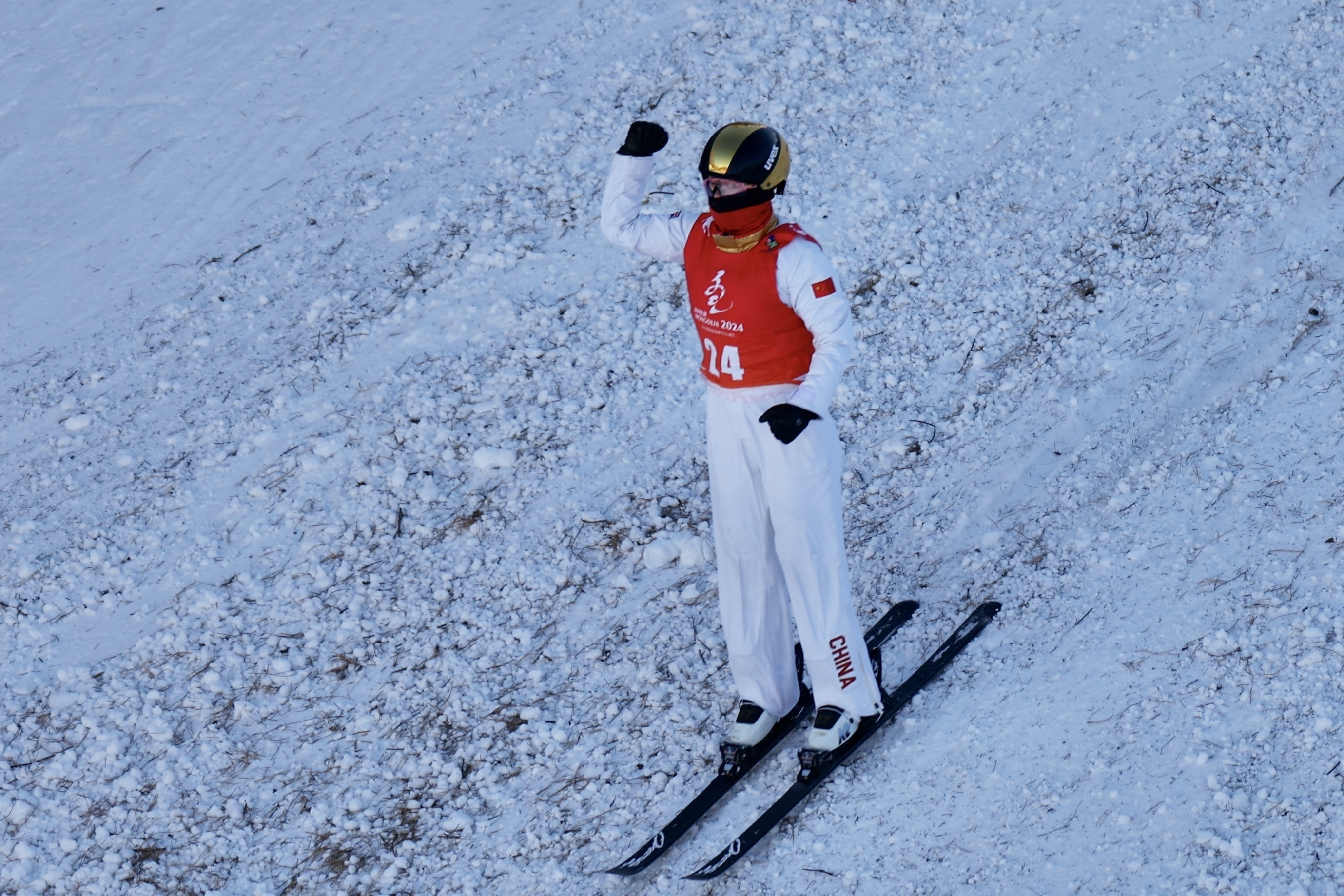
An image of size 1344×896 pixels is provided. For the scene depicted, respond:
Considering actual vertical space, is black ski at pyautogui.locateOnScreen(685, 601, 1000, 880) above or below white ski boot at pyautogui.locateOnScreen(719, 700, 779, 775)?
below

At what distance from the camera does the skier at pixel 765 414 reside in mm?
4305

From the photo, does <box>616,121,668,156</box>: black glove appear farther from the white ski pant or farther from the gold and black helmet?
the white ski pant

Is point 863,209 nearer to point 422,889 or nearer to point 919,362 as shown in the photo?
point 919,362

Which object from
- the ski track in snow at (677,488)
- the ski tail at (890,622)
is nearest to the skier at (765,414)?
the ski track in snow at (677,488)

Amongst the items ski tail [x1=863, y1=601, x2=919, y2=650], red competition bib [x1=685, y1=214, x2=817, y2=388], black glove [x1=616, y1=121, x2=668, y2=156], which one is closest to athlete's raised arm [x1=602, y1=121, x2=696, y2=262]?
black glove [x1=616, y1=121, x2=668, y2=156]

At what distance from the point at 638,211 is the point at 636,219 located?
0.05 metres

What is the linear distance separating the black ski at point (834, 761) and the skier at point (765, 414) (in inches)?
3.6

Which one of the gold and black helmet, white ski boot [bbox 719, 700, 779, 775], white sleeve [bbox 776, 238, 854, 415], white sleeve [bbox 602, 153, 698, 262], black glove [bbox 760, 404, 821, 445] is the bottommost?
white ski boot [bbox 719, 700, 779, 775]

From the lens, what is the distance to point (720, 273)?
445cm

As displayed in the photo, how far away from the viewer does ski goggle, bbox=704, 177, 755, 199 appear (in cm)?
430

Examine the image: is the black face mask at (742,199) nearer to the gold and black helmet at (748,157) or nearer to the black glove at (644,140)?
the gold and black helmet at (748,157)

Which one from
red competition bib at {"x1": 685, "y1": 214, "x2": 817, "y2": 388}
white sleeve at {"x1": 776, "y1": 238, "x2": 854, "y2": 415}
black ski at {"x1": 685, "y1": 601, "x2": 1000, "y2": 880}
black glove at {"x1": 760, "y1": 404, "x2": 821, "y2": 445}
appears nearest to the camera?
black glove at {"x1": 760, "y1": 404, "x2": 821, "y2": 445}

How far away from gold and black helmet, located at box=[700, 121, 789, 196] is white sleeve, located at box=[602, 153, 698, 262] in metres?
0.35

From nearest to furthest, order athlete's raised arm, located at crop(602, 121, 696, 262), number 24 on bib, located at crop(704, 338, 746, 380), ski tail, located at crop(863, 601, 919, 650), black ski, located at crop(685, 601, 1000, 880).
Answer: number 24 on bib, located at crop(704, 338, 746, 380) → athlete's raised arm, located at crop(602, 121, 696, 262) → black ski, located at crop(685, 601, 1000, 880) → ski tail, located at crop(863, 601, 919, 650)
